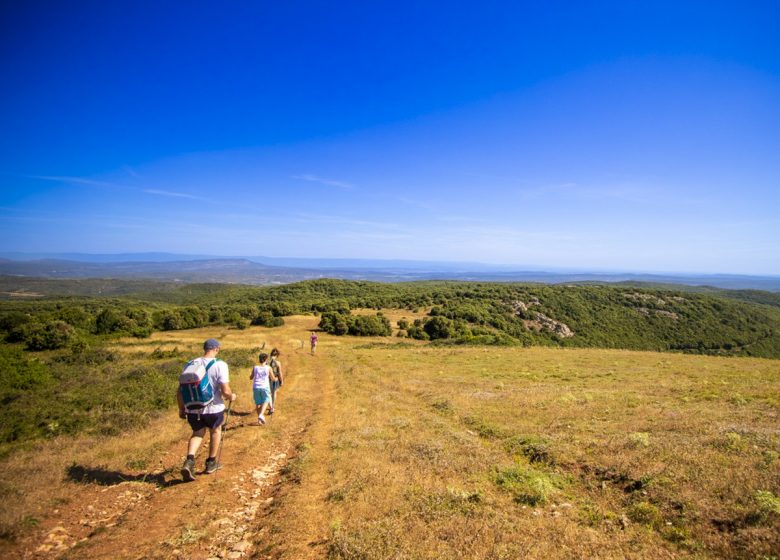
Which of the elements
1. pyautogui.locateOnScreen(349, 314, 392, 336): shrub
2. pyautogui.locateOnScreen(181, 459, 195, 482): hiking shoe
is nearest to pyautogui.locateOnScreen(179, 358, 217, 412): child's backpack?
pyautogui.locateOnScreen(181, 459, 195, 482): hiking shoe

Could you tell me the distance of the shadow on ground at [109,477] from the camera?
756 centimetres

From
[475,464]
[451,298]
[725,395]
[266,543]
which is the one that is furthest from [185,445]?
[451,298]

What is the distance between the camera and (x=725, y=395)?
1538cm

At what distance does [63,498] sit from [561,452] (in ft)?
36.6

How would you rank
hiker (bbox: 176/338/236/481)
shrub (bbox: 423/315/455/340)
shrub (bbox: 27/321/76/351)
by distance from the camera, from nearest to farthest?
hiker (bbox: 176/338/236/481)
shrub (bbox: 27/321/76/351)
shrub (bbox: 423/315/455/340)

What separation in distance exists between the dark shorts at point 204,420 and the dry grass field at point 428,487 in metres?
1.22

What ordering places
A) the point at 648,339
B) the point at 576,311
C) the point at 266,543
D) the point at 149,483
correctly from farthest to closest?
the point at 576,311 → the point at 648,339 → the point at 149,483 → the point at 266,543

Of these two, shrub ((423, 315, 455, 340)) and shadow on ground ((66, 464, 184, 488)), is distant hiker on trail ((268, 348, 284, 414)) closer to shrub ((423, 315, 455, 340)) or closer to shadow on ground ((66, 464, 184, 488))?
shadow on ground ((66, 464, 184, 488))

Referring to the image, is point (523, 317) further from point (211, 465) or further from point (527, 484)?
point (211, 465)

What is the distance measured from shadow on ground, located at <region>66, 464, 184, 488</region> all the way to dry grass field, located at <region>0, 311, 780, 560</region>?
0.14ft

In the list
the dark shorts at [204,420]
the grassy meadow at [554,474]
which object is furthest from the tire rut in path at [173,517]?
the dark shorts at [204,420]

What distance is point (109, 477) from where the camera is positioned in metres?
7.80

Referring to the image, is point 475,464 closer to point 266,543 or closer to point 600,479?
point 600,479

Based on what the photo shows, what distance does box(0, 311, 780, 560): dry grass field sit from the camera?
559 cm
